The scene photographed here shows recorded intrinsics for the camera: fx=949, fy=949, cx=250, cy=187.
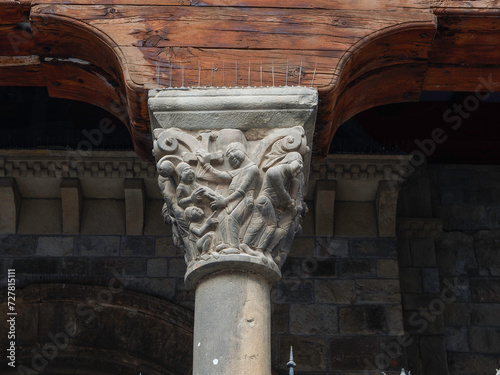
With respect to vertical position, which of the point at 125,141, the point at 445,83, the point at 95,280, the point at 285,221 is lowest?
the point at 285,221

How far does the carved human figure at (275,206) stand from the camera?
14.0 ft

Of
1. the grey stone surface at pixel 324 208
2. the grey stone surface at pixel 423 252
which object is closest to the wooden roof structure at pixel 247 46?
the grey stone surface at pixel 324 208

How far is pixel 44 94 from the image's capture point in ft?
24.0

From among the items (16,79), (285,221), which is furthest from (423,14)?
(16,79)

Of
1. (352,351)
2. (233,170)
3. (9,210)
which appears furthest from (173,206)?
(9,210)

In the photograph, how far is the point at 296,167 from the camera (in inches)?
171

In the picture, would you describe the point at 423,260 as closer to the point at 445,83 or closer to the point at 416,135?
the point at 416,135

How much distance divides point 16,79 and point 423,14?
2.25 m

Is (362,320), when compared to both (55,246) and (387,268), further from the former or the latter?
(55,246)

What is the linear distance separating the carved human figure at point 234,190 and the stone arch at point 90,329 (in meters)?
2.36

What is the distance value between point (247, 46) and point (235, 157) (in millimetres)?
762

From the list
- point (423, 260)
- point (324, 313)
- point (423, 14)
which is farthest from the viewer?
point (423, 260)

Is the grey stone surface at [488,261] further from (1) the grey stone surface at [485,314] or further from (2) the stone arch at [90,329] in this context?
(2) the stone arch at [90,329]

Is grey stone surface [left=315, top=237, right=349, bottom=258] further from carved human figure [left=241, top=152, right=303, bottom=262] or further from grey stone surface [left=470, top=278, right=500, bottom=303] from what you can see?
carved human figure [left=241, top=152, right=303, bottom=262]
